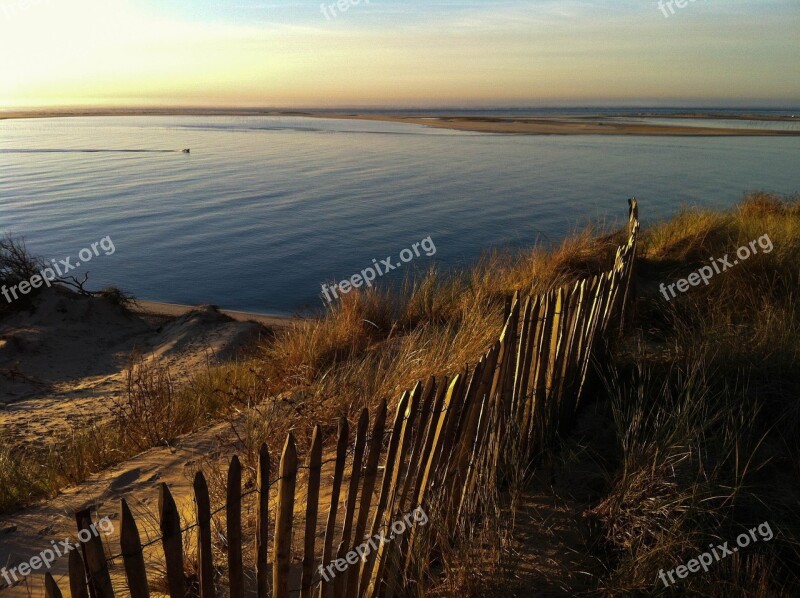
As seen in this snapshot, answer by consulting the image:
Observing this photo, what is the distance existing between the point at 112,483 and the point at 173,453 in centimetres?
51

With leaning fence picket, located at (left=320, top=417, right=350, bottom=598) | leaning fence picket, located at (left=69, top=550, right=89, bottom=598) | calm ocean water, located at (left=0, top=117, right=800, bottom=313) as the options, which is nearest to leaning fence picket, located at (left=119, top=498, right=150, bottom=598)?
leaning fence picket, located at (left=69, top=550, right=89, bottom=598)

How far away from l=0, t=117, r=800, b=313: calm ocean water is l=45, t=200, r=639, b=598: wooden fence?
6.73m

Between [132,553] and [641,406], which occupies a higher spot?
[132,553]

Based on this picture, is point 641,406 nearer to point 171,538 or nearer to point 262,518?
point 262,518

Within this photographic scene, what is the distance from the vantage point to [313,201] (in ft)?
61.4

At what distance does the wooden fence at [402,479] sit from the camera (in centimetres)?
201

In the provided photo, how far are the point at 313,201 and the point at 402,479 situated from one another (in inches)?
647

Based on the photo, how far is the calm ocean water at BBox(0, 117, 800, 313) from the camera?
12.6m

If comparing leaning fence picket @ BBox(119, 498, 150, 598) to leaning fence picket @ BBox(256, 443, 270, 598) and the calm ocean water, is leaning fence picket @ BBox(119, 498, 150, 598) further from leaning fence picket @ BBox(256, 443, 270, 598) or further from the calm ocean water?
the calm ocean water

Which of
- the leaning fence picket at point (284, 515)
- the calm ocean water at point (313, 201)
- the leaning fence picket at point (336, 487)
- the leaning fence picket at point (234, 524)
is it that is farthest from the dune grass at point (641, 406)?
the calm ocean water at point (313, 201)

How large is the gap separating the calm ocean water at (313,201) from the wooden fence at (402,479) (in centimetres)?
673

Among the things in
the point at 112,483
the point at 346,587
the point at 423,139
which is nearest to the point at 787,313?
the point at 346,587

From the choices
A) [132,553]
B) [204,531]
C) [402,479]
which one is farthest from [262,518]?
[402,479]

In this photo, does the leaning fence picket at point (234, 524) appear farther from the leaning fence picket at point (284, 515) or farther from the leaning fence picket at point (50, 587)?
the leaning fence picket at point (50, 587)
